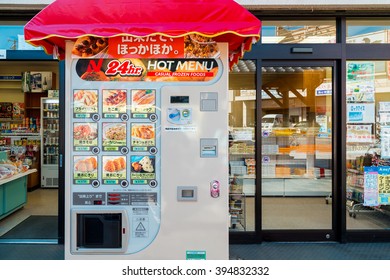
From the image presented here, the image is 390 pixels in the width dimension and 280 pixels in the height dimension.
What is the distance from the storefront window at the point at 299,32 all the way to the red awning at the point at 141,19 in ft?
7.26

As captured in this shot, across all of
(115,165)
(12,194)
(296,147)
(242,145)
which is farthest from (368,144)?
(12,194)

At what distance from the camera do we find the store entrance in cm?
471

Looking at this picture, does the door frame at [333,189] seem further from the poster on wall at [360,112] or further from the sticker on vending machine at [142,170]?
the sticker on vending machine at [142,170]

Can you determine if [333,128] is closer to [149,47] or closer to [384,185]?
[384,185]

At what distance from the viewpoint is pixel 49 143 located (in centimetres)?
845

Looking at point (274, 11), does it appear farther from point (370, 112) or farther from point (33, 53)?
point (33, 53)

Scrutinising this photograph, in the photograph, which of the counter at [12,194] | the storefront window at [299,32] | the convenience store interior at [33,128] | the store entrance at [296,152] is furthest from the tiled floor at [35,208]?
the storefront window at [299,32]

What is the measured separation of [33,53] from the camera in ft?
15.1

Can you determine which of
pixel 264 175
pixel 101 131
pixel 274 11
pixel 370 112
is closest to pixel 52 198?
pixel 264 175

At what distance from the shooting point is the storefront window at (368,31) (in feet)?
15.2

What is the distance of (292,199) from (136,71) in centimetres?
341

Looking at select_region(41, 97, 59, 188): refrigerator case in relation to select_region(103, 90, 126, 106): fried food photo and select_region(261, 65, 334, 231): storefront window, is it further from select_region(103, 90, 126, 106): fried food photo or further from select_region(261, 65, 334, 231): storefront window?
select_region(103, 90, 126, 106): fried food photo

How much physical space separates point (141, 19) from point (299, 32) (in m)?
2.89

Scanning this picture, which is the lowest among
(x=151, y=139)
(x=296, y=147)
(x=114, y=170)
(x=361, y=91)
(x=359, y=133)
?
(x=114, y=170)
